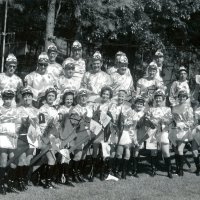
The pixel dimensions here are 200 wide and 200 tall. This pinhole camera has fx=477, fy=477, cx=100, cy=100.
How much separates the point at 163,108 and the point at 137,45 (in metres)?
9.42

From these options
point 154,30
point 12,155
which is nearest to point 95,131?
point 12,155

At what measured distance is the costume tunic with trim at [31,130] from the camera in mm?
8266

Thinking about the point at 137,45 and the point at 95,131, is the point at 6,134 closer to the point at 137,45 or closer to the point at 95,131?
the point at 95,131

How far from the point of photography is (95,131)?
920 centimetres

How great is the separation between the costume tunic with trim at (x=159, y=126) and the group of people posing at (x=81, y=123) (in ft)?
0.07

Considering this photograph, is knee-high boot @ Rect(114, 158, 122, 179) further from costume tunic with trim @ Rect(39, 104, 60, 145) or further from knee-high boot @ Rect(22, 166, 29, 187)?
knee-high boot @ Rect(22, 166, 29, 187)

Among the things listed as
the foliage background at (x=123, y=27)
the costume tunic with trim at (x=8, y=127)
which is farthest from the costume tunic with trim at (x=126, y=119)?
the foliage background at (x=123, y=27)

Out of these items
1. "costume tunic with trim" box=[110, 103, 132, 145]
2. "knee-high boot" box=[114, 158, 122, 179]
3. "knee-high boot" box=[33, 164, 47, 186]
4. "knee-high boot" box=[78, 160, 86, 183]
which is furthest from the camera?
"knee-high boot" box=[114, 158, 122, 179]

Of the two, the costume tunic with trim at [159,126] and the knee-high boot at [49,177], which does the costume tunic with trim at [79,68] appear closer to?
the costume tunic with trim at [159,126]

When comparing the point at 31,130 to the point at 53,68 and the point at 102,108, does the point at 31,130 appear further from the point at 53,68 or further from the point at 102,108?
the point at 53,68

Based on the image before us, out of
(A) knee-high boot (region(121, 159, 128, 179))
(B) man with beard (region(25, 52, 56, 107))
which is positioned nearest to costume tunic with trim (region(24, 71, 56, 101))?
(B) man with beard (region(25, 52, 56, 107))

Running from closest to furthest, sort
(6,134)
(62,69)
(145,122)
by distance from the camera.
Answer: (6,134) < (145,122) < (62,69)

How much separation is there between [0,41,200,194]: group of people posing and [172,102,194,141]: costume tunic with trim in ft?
0.07

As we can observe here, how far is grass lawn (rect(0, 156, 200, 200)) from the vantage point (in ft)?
26.8
